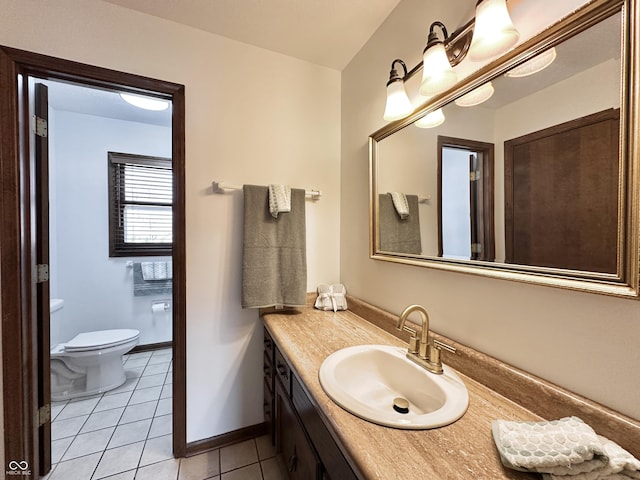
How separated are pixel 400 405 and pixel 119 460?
165cm

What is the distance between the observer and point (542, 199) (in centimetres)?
74

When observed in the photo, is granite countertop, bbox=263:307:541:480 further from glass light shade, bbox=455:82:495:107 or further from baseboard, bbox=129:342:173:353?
baseboard, bbox=129:342:173:353

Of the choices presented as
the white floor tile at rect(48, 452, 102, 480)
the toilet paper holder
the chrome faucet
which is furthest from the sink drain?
the toilet paper holder

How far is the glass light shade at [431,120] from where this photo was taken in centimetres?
107

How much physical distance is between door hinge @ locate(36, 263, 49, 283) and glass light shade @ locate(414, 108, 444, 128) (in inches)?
79.5

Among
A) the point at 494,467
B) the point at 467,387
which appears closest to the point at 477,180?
the point at 467,387

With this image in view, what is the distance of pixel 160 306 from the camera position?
2.91m

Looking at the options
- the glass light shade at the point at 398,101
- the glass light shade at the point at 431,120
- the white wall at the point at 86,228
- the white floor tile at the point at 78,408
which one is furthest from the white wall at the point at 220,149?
the white wall at the point at 86,228

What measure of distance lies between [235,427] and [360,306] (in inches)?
42.0

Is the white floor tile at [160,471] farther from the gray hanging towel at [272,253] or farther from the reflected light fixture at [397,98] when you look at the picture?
the reflected light fixture at [397,98]

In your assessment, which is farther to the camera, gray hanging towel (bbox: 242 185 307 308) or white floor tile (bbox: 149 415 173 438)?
white floor tile (bbox: 149 415 173 438)

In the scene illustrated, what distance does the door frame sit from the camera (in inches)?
46.6

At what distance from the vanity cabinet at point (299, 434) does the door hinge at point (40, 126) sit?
1.67 m

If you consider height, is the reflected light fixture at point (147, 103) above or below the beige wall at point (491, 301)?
above
